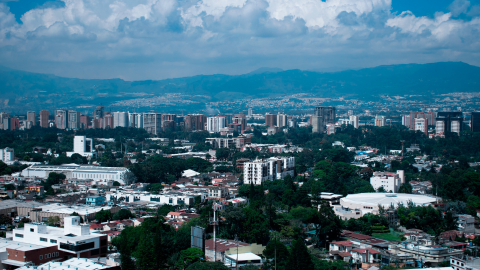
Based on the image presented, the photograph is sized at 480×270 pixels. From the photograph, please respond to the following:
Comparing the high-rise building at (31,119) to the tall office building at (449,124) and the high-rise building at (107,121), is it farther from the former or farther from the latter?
the tall office building at (449,124)

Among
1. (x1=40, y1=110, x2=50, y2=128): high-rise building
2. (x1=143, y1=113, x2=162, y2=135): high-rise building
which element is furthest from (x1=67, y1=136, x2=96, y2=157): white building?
(x1=40, y1=110, x2=50, y2=128): high-rise building

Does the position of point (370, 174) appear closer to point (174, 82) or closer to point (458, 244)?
point (458, 244)

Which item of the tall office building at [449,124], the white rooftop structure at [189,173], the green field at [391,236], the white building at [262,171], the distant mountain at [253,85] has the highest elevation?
the distant mountain at [253,85]

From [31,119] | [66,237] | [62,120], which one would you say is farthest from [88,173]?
[31,119]

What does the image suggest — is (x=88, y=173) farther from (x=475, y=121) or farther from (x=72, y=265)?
(x=475, y=121)

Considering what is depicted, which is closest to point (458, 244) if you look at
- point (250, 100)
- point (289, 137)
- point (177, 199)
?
point (177, 199)

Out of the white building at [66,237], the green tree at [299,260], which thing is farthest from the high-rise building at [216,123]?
the green tree at [299,260]
